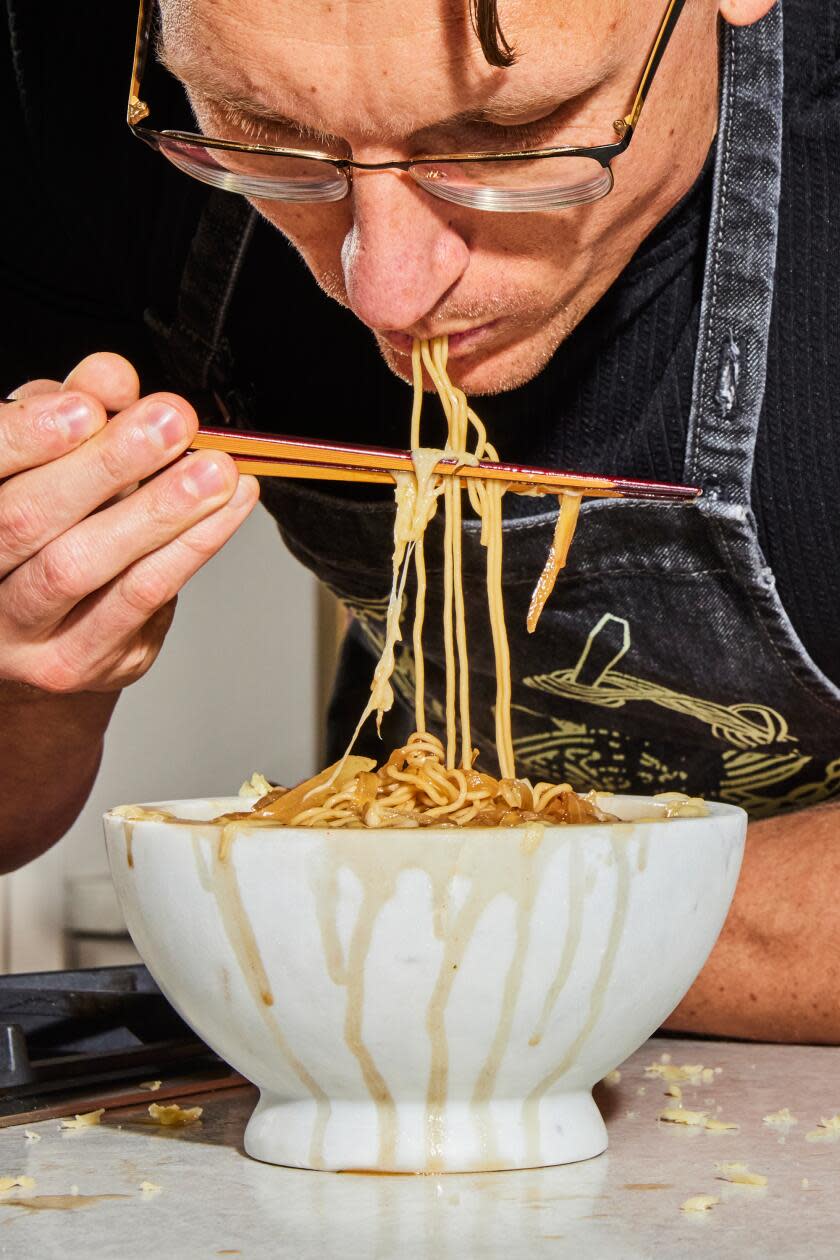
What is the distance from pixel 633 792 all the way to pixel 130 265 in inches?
30.5

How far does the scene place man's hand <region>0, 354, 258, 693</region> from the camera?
842mm

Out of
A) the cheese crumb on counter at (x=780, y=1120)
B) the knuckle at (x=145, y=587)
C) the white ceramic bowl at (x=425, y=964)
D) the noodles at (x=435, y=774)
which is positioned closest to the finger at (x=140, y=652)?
the knuckle at (x=145, y=587)

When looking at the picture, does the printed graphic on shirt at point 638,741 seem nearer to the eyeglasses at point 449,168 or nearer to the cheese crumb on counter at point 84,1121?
the eyeglasses at point 449,168

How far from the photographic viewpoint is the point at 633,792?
1.56 meters

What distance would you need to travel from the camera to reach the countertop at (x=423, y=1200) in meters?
0.60

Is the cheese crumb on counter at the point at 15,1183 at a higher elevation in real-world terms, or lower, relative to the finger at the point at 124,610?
lower

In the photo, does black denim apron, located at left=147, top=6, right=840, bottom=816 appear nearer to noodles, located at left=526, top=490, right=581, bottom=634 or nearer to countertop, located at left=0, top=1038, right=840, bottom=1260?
noodles, located at left=526, top=490, right=581, bottom=634

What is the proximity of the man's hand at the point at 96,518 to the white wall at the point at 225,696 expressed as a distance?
2.50 m

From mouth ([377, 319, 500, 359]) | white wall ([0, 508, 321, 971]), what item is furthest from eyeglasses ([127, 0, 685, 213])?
white wall ([0, 508, 321, 971])

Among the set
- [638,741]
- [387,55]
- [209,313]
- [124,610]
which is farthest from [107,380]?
[638,741]

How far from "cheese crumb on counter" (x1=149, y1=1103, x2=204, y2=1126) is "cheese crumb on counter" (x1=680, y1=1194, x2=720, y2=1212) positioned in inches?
11.8

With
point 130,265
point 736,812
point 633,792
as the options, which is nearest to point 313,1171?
point 736,812

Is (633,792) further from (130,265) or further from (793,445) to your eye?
(130,265)

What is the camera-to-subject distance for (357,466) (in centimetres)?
88
